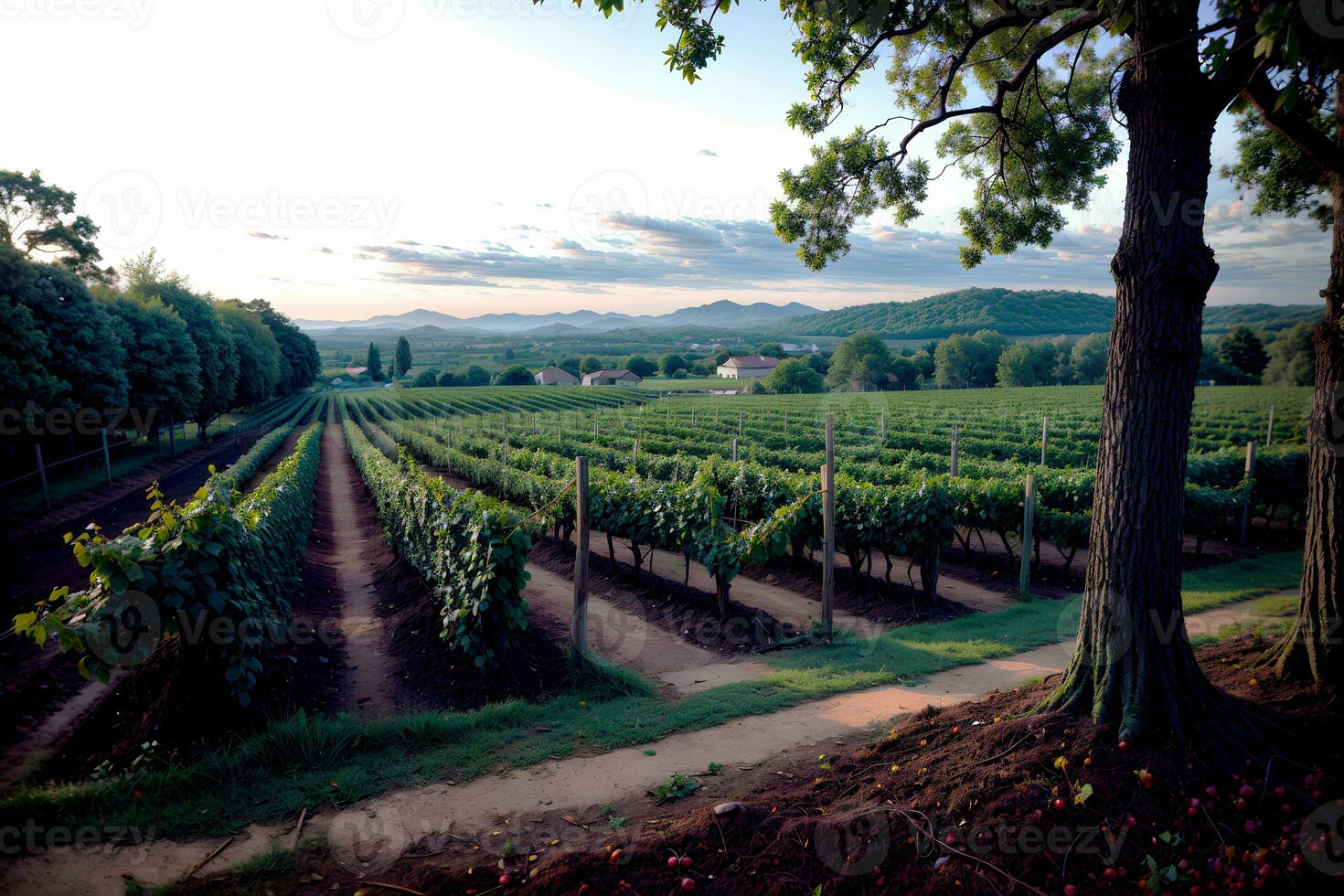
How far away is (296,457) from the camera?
16.7 m

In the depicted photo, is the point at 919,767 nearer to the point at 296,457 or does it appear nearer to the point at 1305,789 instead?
the point at 1305,789

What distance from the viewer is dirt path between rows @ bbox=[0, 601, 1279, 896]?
359 cm

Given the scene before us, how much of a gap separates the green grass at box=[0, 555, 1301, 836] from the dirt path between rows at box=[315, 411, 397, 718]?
1366 millimetres

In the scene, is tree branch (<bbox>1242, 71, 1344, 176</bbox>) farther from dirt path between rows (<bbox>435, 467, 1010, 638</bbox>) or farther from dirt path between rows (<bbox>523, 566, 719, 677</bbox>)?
dirt path between rows (<bbox>523, 566, 719, 677</bbox>)

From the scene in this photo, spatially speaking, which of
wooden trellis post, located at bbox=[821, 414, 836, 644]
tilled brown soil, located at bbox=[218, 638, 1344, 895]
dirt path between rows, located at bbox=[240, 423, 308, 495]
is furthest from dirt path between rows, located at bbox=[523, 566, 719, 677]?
dirt path between rows, located at bbox=[240, 423, 308, 495]

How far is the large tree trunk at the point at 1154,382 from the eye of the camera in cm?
386

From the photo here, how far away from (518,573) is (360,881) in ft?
11.6

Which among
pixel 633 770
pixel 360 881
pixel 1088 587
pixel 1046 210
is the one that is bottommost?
pixel 633 770

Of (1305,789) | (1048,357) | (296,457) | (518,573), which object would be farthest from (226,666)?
(1048,357)

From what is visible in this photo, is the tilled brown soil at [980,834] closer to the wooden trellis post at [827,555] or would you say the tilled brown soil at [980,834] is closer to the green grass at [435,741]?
the green grass at [435,741]

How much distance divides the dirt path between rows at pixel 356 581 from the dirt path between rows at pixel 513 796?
2379 mm

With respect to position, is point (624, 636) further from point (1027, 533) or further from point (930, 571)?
point (1027, 533)

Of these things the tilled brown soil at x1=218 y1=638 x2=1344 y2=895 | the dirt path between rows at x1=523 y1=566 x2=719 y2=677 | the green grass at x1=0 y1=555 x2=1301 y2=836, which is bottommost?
the dirt path between rows at x1=523 y1=566 x2=719 y2=677

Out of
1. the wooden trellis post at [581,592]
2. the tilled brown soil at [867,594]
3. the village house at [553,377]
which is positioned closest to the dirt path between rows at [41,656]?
the wooden trellis post at [581,592]
